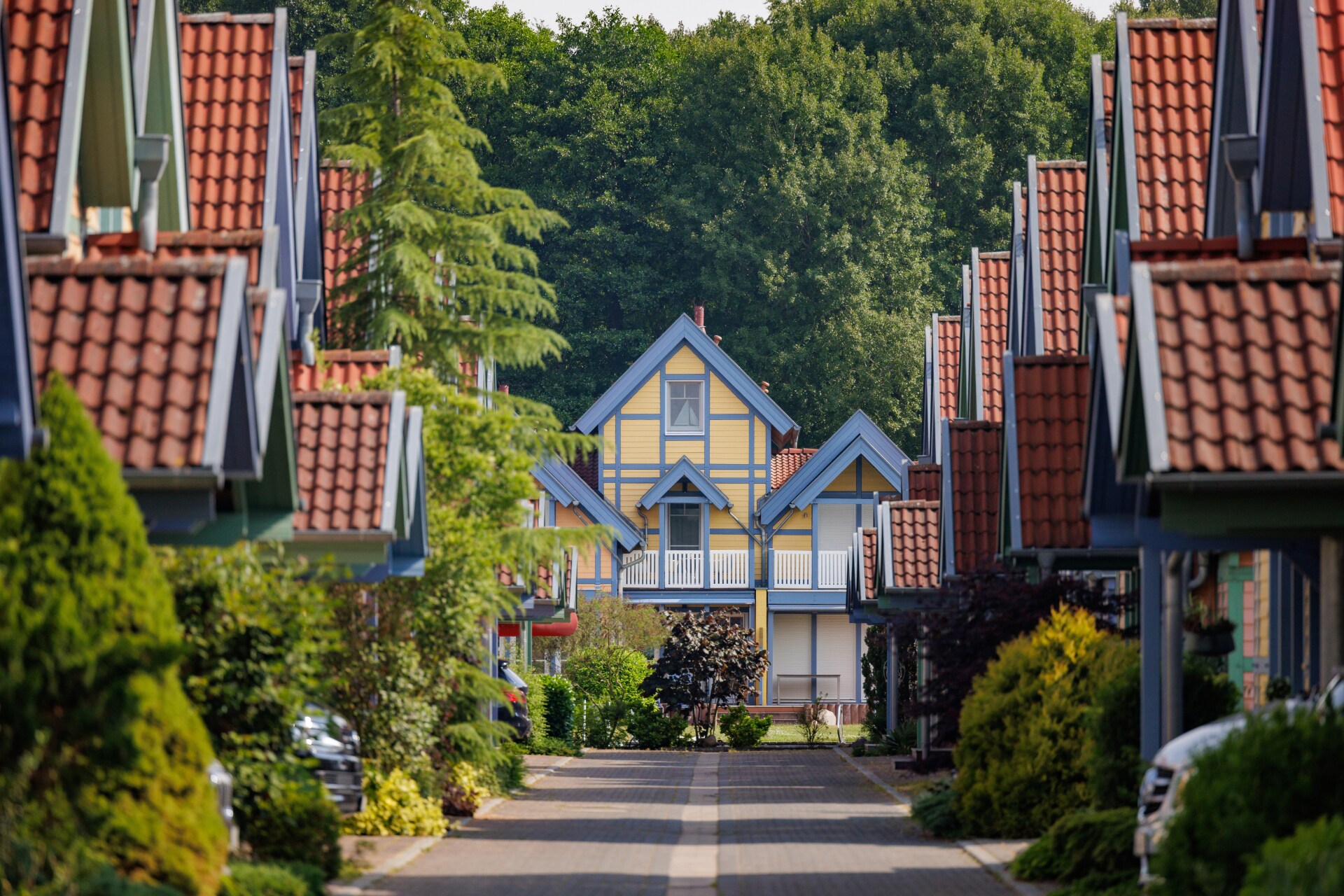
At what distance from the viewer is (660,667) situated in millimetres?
39750

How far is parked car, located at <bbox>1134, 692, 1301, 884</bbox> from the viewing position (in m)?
11.2

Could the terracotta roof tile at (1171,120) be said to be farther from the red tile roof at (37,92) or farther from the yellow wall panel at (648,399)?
the yellow wall panel at (648,399)

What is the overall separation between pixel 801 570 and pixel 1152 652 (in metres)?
41.0

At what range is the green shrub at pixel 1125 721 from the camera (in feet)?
46.5

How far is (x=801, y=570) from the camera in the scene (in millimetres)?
54500

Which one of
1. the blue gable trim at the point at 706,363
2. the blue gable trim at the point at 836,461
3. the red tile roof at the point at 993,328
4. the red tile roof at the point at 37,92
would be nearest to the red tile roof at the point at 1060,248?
the red tile roof at the point at 993,328

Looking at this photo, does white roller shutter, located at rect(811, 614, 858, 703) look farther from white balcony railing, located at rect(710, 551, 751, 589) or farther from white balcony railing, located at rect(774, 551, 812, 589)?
white balcony railing, located at rect(710, 551, 751, 589)

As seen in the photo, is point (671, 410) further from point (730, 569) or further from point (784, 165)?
point (784, 165)

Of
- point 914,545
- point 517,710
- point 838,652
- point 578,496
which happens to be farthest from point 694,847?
point 838,652

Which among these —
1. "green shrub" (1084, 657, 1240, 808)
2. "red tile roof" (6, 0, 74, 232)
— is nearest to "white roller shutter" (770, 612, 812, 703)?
"green shrub" (1084, 657, 1240, 808)

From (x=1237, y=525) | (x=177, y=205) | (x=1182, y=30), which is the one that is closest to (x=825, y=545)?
(x=1182, y=30)

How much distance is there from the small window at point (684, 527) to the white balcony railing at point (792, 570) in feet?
8.07

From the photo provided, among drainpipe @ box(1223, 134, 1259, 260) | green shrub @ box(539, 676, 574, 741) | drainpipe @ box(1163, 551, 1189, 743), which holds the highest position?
drainpipe @ box(1223, 134, 1259, 260)

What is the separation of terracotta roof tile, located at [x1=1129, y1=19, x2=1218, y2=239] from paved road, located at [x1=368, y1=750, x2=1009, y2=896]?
266 inches
